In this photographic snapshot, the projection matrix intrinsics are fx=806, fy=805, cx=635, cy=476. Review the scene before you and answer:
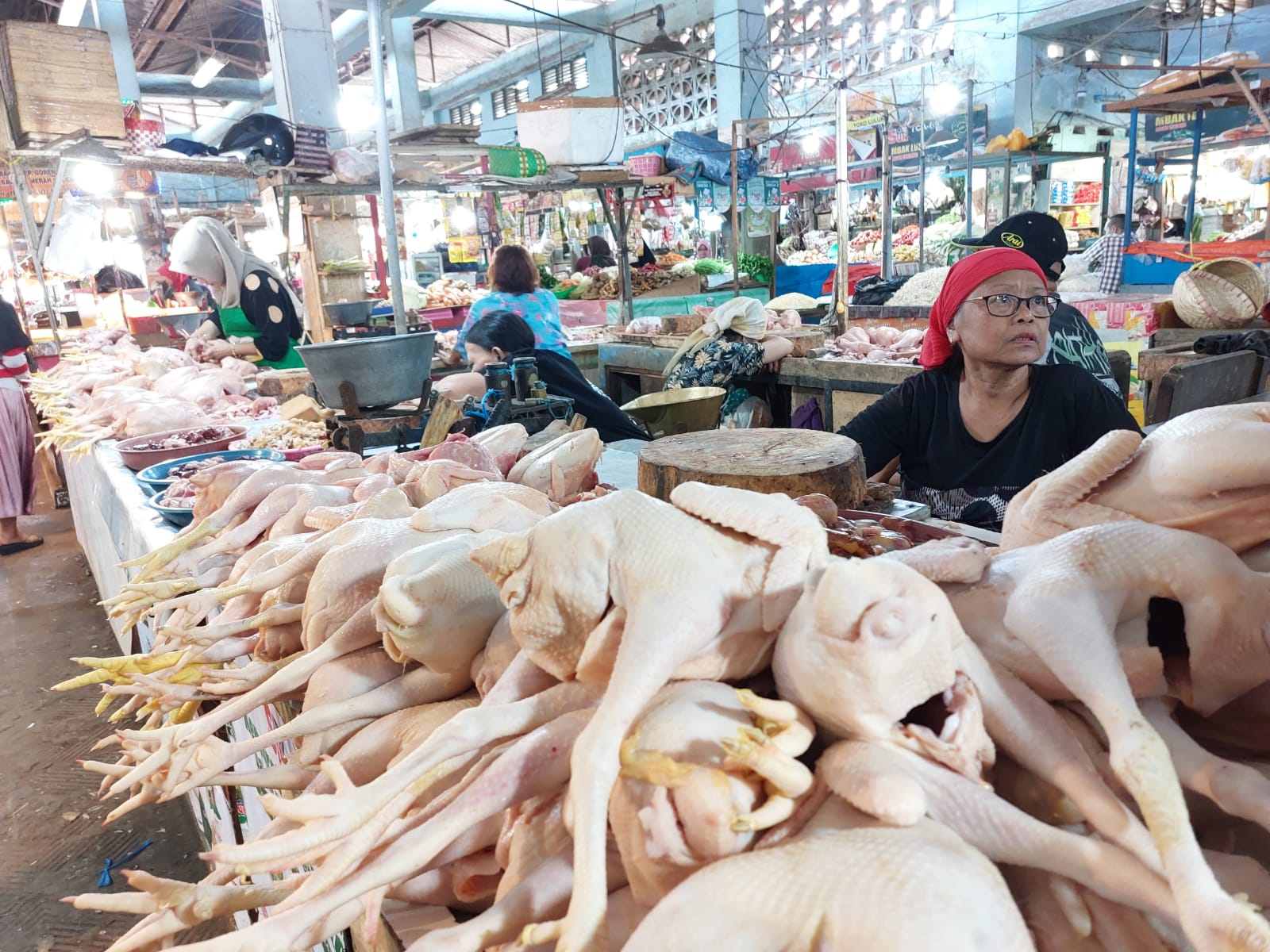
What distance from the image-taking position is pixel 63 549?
7250 millimetres

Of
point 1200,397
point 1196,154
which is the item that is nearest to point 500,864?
point 1200,397

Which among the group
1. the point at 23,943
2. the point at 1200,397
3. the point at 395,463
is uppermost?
the point at 395,463

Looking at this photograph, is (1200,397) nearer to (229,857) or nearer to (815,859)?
(815,859)

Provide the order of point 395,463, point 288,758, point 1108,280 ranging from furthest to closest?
point 1108,280
point 395,463
point 288,758

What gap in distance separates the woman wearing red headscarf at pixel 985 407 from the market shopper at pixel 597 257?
36.4 ft

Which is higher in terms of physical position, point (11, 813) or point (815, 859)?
point (815, 859)

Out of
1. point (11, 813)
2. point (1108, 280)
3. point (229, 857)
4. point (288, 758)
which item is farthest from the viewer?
point (1108, 280)

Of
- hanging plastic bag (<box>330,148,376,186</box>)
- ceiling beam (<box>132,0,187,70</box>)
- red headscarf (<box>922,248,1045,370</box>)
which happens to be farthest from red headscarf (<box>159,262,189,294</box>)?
red headscarf (<box>922,248,1045,370</box>)

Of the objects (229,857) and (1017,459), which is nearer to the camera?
(229,857)

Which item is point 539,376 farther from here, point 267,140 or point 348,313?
point 348,313

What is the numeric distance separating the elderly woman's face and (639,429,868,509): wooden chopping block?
2.42 feet

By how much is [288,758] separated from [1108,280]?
1009 cm

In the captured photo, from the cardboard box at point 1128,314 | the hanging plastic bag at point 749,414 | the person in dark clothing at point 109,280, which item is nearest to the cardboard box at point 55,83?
the hanging plastic bag at point 749,414

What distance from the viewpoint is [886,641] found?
0.73 metres
